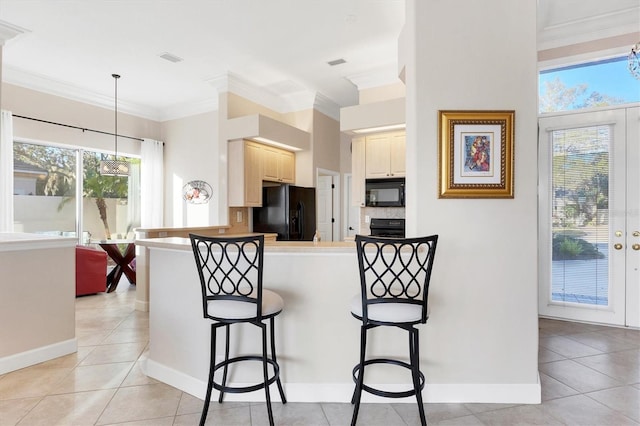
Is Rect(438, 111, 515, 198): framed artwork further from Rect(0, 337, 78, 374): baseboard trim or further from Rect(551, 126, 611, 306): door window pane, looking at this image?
Rect(0, 337, 78, 374): baseboard trim

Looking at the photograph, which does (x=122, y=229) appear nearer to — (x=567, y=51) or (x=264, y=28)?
(x=264, y=28)

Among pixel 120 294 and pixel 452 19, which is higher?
pixel 452 19

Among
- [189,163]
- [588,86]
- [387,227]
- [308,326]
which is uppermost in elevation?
[588,86]

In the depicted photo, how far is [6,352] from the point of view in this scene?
2.74 m

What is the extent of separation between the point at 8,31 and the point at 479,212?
15.6 ft

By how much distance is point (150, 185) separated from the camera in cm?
682

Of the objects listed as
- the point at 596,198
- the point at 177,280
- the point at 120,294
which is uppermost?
the point at 596,198

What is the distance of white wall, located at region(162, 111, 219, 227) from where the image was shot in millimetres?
6504

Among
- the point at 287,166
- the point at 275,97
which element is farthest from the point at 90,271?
the point at 275,97

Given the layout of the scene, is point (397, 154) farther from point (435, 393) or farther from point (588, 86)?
→ point (435, 393)

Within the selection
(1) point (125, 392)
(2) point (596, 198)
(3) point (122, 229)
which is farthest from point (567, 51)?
(3) point (122, 229)

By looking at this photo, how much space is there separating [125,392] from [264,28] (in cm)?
368

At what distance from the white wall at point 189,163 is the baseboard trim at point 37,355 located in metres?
3.24

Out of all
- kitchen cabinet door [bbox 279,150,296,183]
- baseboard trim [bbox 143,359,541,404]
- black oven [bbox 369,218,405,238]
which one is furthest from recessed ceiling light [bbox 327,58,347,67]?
baseboard trim [bbox 143,359,541,404]
